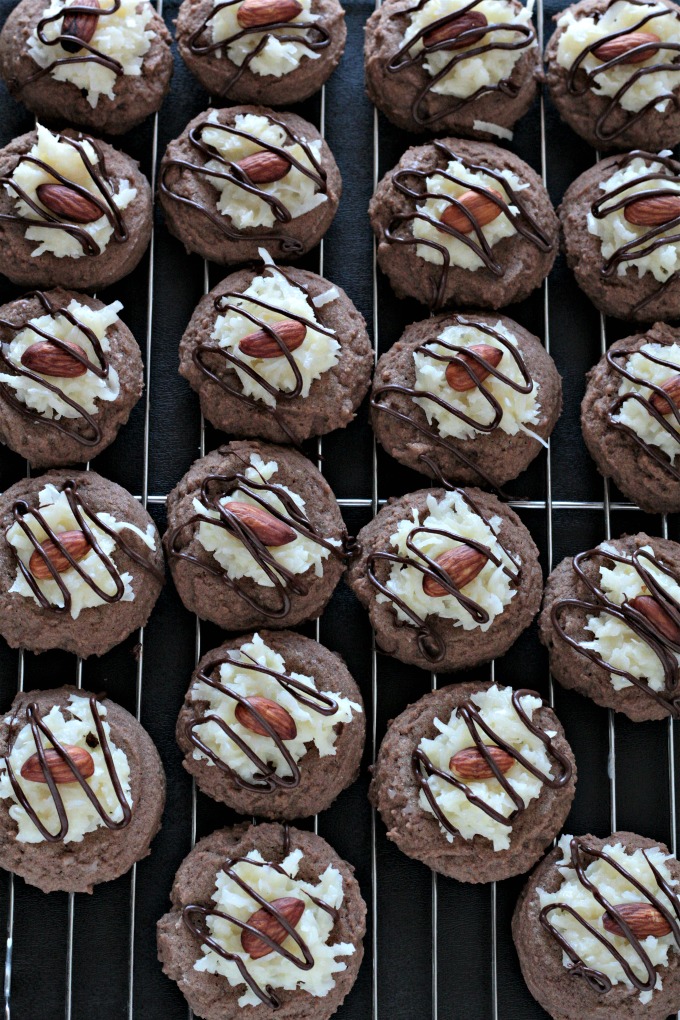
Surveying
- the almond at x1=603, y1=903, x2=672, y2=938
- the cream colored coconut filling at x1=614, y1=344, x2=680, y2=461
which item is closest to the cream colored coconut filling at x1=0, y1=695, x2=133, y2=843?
the almond at x1=603, y1=903, x2=672, y2=938

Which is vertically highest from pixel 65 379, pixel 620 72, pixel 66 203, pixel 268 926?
pixel 620 72

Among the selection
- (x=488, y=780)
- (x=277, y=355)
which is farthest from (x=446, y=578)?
(x=277, y=355)

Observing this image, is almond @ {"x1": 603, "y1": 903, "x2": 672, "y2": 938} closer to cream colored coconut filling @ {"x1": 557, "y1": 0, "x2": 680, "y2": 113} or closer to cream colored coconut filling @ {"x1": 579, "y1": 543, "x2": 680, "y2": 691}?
cream colored coconut filling @ {"x1": 579, "y1": 543, "x2": 680, "y2": 691}

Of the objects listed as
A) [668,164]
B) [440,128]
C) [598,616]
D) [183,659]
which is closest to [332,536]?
[183,659]

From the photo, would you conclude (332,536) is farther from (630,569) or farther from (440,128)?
(440,128)

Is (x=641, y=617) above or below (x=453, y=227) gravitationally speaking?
below

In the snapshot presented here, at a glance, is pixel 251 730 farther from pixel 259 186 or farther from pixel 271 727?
pixel 259 186
